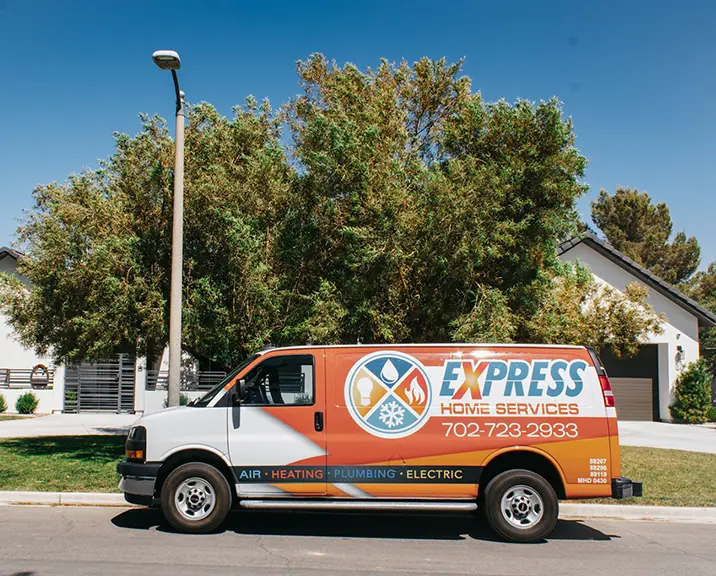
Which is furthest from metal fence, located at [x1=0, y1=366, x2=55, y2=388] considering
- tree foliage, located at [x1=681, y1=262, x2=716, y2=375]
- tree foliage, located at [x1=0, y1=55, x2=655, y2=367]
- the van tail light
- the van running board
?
tree foliage, located at [x1=681, y1=262, x2=716, y2=375]

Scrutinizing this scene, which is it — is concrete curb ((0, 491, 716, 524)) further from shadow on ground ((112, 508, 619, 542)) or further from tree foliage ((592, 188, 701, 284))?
tree foliage ((592, 188, 701, 284))

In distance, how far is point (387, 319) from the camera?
10852 millimetres

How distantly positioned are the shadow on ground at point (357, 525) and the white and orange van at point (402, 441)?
0.45 m

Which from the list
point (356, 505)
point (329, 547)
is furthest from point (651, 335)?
point (329, 547)

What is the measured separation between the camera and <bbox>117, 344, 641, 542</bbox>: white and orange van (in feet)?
24.1

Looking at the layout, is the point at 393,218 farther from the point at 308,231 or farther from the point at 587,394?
the point at 587,394

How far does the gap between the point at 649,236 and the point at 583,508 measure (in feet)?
114

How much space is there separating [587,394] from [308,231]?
17.8 ft

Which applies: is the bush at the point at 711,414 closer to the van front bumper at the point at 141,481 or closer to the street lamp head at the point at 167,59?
the van front bumper at the point at 141,481

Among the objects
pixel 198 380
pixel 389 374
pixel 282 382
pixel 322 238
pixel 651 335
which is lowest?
pixel 198 380

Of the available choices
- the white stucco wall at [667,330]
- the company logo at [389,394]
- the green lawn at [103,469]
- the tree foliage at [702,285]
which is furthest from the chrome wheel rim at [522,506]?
the tree foliage at [702,285]

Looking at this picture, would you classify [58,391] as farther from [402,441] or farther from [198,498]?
[402,441]

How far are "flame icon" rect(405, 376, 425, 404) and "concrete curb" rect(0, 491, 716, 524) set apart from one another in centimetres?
293

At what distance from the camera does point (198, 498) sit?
7469 mm
